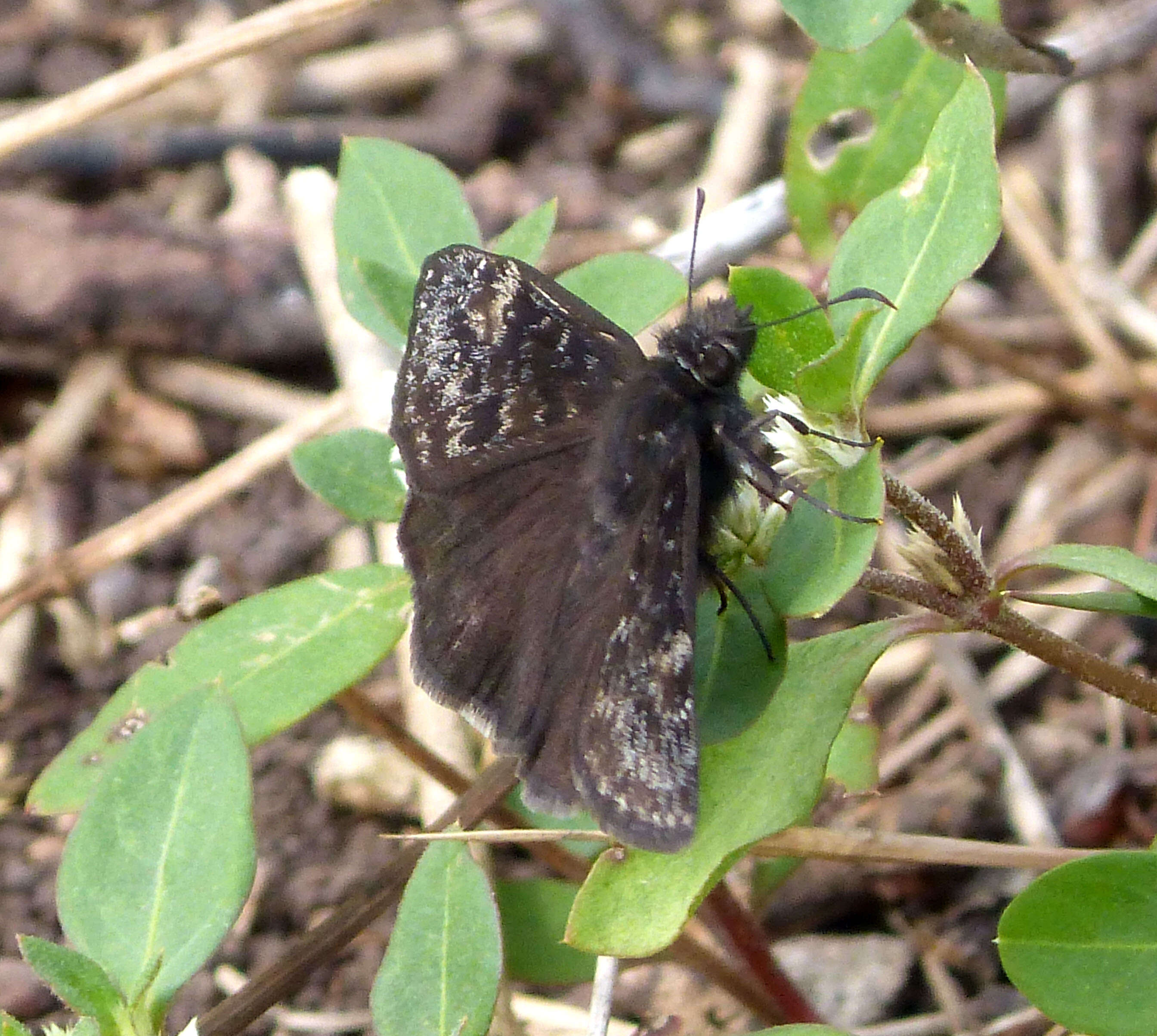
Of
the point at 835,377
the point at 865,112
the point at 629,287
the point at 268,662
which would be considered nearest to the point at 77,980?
the point at 268,662

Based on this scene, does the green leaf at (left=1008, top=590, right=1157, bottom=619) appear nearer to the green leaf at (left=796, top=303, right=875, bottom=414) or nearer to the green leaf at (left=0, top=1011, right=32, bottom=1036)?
the green leaf at (left=796, top=303, right=875, bottom=414)

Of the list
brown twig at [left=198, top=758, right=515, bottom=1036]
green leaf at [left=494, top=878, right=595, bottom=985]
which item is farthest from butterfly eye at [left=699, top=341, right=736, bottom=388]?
green leaf at [left=494, top=878, right=595, bottom=985]

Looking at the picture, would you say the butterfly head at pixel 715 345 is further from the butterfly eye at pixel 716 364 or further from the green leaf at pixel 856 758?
the green leaf at pixel 856 758

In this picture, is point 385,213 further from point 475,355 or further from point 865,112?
point 865,112

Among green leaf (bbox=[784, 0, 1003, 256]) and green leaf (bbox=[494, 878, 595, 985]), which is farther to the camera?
green leaf (bbox=[784, 0, 1003, 256])

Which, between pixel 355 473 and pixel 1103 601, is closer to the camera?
pixel 1103 601
